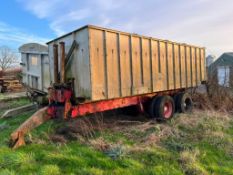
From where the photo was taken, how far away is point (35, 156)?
4441mm

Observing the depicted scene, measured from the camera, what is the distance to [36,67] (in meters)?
8.26

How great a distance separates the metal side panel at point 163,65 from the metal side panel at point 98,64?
265cm

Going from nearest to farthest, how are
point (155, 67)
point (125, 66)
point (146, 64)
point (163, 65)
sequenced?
point (125, 66) → point (146, 64) → point (155, 67) → point (163, 65)

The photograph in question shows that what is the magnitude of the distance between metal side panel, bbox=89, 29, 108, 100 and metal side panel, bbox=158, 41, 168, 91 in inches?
104

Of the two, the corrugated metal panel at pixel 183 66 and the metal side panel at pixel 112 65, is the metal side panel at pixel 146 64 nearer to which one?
the metal side panel at pixel 112 65

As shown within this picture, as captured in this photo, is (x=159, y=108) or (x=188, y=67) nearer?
(x=159, y=108)

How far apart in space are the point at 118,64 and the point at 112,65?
0.82 ft

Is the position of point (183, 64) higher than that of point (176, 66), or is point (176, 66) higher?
point (183, 64)

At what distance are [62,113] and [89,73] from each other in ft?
3.69

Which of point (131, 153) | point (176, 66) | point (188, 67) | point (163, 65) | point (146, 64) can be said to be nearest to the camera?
point (131, 153)

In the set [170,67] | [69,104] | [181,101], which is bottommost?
[181,101]

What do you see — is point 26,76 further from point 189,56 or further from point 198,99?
point 198,99

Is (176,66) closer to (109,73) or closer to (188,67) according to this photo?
(188,67)

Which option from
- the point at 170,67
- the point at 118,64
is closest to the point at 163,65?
the point at 170,67
